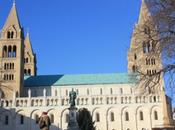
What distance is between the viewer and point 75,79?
301ft

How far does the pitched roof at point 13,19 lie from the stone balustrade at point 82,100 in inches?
724

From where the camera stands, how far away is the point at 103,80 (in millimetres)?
90125

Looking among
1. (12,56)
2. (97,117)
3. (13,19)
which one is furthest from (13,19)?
(97,117)

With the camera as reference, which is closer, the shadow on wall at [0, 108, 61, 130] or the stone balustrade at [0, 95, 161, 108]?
the shadow on wall at [0, 108, 61, 130]

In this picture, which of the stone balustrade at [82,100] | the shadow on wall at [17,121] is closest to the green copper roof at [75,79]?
the stone balustrade at [82,100]

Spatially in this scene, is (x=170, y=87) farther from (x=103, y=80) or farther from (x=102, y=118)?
(x=103, y=80)

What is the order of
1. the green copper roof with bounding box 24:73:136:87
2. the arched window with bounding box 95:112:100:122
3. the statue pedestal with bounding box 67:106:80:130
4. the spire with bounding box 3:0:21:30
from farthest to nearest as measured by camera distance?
the green copper roof with bounding box 24:73:136:87 → the spire with bounding box 3:0:21:30 → the arched window with bounding box 95:112:100:122 → the statue pedestal with bounding box 67:106:80:130

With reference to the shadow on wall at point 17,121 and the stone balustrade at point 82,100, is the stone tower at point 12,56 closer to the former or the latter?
the stone balustrade at point 82,100

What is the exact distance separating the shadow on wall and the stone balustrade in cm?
166

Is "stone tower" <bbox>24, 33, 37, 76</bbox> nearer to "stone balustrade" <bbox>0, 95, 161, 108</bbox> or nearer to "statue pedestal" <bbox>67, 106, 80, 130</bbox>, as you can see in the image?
"stone balustrade" <bbox>0, 95, 161, 108</bbox>

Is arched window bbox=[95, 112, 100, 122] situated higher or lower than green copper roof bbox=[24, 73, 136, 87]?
lower

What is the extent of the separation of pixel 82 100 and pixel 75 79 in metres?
13.8

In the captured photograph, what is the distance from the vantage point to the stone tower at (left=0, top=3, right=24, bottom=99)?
80.9m

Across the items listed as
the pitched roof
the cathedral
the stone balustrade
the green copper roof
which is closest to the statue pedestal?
the cathedral
